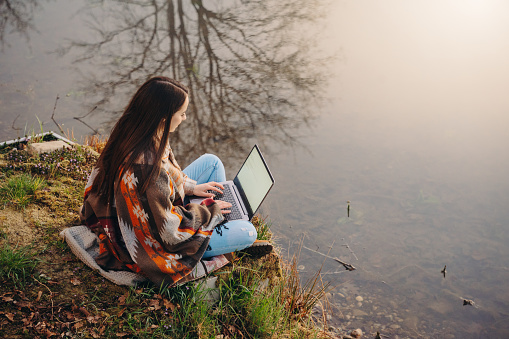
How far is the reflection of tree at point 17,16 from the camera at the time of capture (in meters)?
6.72

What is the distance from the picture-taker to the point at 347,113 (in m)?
5.71

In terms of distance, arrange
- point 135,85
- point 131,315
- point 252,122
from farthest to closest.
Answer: point 135,85, point 252,122, point 131,315

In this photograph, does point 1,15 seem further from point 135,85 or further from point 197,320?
point 197,320

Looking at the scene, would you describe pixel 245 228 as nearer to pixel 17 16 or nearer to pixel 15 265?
pixel 15 265

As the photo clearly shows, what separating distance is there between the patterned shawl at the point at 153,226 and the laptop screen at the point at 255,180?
0.39m

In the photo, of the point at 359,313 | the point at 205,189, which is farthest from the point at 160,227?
the point at 359,313

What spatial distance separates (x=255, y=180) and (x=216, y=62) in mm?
3671

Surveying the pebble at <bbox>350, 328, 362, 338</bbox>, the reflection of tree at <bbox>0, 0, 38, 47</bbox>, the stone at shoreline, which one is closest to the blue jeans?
the pebble at <bbox>350, 328, 362, 338</bbox>

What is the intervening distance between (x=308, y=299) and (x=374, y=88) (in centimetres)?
383

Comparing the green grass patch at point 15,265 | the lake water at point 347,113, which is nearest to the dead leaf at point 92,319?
the green grass patch at point 15,265

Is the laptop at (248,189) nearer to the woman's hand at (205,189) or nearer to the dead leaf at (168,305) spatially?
the woman's hand at (205,189)

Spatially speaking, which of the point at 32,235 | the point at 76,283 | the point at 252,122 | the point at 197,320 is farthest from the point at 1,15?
the point at 197,320

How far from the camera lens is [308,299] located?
3205mm

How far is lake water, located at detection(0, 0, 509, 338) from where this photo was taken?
399 centimetres
